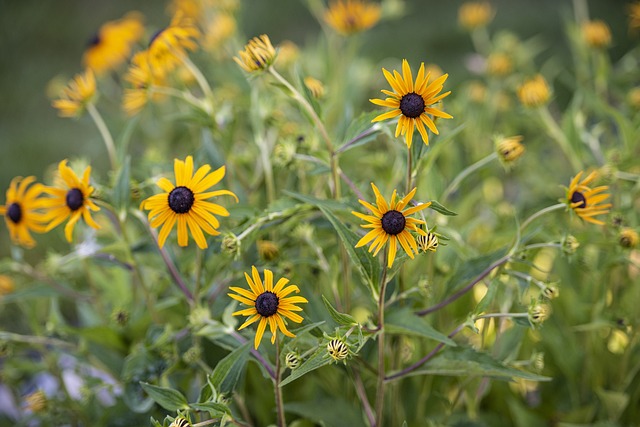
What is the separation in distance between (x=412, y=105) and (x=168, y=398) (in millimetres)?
404

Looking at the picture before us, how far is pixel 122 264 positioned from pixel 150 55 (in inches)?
11.9

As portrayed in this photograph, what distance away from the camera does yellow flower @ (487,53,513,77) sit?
4.56 feet

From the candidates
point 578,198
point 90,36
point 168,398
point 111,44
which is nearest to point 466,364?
point 578,198

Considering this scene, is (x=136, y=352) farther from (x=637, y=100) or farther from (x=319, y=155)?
(x=637, y=100)

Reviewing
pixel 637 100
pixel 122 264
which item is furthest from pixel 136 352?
pixel 637 100

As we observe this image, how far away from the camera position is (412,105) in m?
0.61

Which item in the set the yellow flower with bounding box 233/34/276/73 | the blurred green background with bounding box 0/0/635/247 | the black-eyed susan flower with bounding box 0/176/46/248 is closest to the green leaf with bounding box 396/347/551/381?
the yellow flower with bounding box 233/34/276/73

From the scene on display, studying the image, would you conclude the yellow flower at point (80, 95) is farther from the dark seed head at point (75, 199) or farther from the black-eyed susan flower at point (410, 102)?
the black-eyed susan flower at point (410, 102)

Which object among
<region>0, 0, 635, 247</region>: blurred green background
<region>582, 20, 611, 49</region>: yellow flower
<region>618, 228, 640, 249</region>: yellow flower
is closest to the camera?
<region>618, 228, 640, 249</region>: yellow flower

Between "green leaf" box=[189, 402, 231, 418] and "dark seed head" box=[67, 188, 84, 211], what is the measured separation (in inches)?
11.0

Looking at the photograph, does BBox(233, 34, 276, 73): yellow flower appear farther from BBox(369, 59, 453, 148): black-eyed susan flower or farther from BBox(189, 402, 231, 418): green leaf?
BBox(189, 402, 231, 418): green leaf

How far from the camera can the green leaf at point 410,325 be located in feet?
2.28

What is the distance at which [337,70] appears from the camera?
139cm

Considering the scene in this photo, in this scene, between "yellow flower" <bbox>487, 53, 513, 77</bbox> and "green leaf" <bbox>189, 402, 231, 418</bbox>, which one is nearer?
"green leaf" <bbox>189, 402, 231, 418</bbox>
